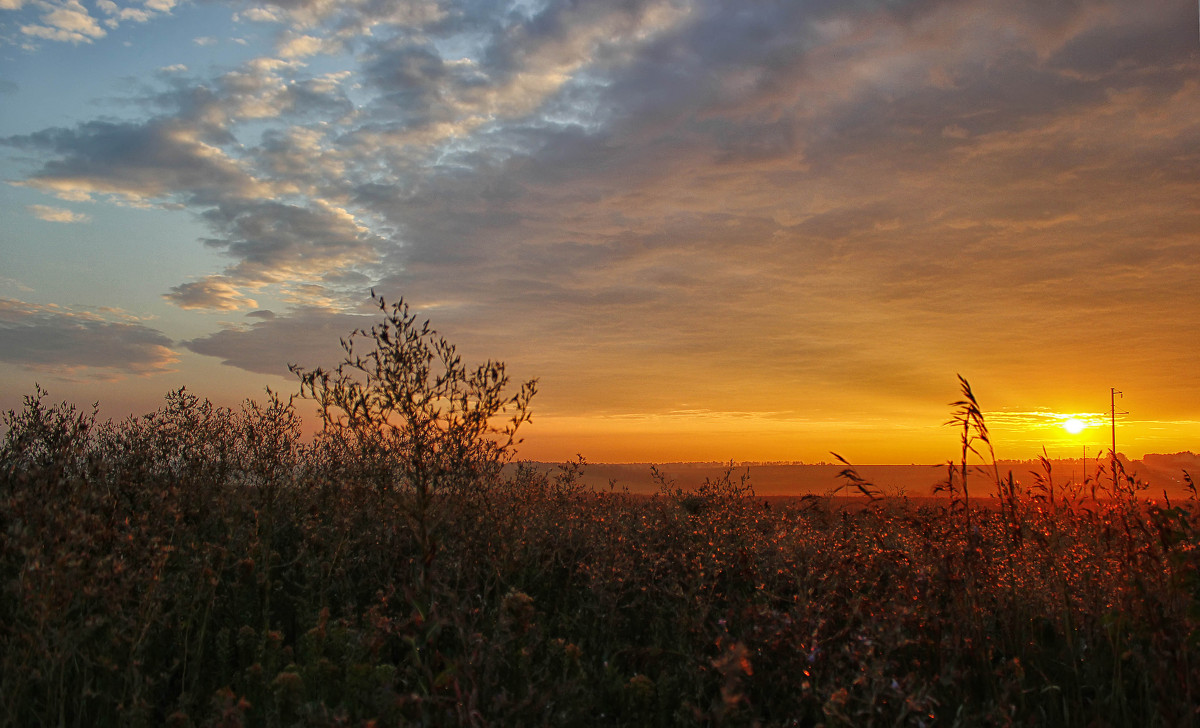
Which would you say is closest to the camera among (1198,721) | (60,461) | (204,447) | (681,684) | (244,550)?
(1198,721)

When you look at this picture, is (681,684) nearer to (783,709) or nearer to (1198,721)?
(783,709)

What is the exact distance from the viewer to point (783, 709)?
3.76 metres

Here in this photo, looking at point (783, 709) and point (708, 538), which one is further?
point (708, 538)

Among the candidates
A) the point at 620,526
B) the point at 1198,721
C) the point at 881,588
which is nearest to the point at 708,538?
the point at 620,526

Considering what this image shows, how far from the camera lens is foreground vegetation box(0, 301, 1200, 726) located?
3.38m

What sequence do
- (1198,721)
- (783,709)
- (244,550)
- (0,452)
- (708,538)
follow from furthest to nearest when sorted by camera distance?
(708,538) → (0,452) → (244,550) → (783,709) → (1198,721)

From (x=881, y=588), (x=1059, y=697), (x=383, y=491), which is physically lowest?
(x=1059, y=697)

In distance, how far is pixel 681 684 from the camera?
4.02 metres

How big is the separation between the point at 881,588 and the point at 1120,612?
5.42 feet

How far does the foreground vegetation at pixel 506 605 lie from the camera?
3379 millimetres

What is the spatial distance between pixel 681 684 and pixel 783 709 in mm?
583

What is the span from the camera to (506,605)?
3742 mm

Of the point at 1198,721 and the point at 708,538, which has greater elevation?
the point at 708,538

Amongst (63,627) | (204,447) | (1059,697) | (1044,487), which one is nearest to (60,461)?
(63,627)
